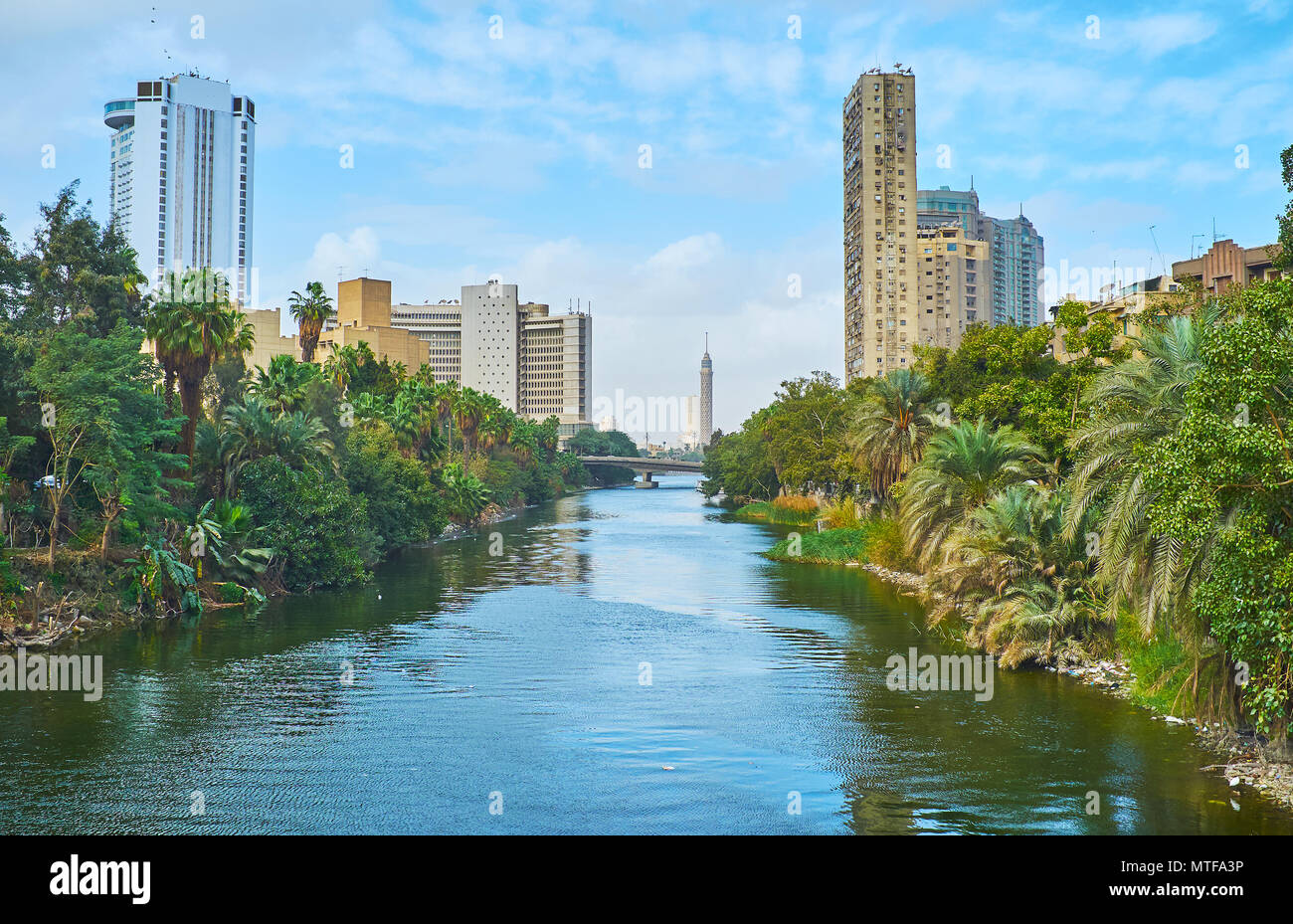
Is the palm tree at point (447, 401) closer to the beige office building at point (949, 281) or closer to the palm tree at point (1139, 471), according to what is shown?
the palm tree at point (1139, 471)

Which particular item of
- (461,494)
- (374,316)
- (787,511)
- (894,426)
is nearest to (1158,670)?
(894,426)

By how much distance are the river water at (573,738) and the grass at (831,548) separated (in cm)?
1886

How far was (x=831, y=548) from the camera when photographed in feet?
192

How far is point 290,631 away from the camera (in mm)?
34656

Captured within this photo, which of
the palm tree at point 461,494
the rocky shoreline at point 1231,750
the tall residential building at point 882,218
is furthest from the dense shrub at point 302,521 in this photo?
the tall residential building at point 882,218

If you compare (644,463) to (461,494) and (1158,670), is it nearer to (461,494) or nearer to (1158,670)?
(461,494)

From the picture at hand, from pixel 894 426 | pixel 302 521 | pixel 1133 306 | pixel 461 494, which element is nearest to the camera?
pixel 302 521

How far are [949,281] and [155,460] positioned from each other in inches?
5740

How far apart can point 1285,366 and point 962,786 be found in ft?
28.2

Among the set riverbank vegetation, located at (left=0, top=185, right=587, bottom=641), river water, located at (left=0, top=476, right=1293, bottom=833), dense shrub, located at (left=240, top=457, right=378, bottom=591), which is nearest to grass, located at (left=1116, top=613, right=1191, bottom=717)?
river water, located at (left=0, top=476, right=1293, bottom=833)

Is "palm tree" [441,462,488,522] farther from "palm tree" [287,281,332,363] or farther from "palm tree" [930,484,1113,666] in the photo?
"palm tree" [930,484,1113,666]
